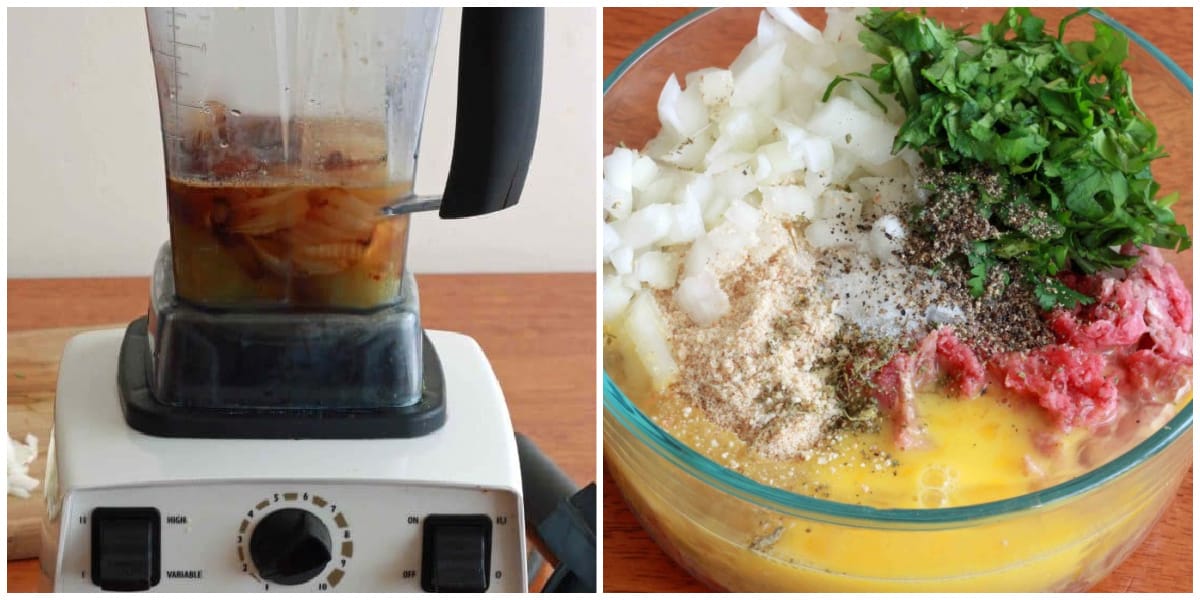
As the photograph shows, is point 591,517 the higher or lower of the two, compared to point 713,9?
lower

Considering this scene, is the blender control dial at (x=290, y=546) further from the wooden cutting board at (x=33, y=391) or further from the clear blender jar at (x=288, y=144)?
the wooden cutting board at (x=33, y=391)

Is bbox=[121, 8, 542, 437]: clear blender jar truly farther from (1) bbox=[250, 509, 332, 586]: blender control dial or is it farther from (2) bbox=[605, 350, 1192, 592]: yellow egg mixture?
(2) bbox=[605, 350, 1192, 592]: yellow egg mixture

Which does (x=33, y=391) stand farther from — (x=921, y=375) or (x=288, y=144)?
(x=921, y=375)

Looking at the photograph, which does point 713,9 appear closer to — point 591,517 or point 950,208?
point 950,208

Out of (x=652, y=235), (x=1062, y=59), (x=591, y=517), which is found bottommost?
(x=591, y=517)

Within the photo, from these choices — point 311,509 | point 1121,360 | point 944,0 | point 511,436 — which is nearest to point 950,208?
point 1121,360

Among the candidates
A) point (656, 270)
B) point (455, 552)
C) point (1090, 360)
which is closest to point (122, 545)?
point (455, 552)

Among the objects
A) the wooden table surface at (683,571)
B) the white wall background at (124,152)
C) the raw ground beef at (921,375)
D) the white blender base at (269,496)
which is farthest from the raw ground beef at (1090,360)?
the white wall background at (124,152)

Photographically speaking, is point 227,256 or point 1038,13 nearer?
point 227,256

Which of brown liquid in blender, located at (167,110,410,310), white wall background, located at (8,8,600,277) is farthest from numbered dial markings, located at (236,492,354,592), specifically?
white wall background, located at (8,8,600,277)
